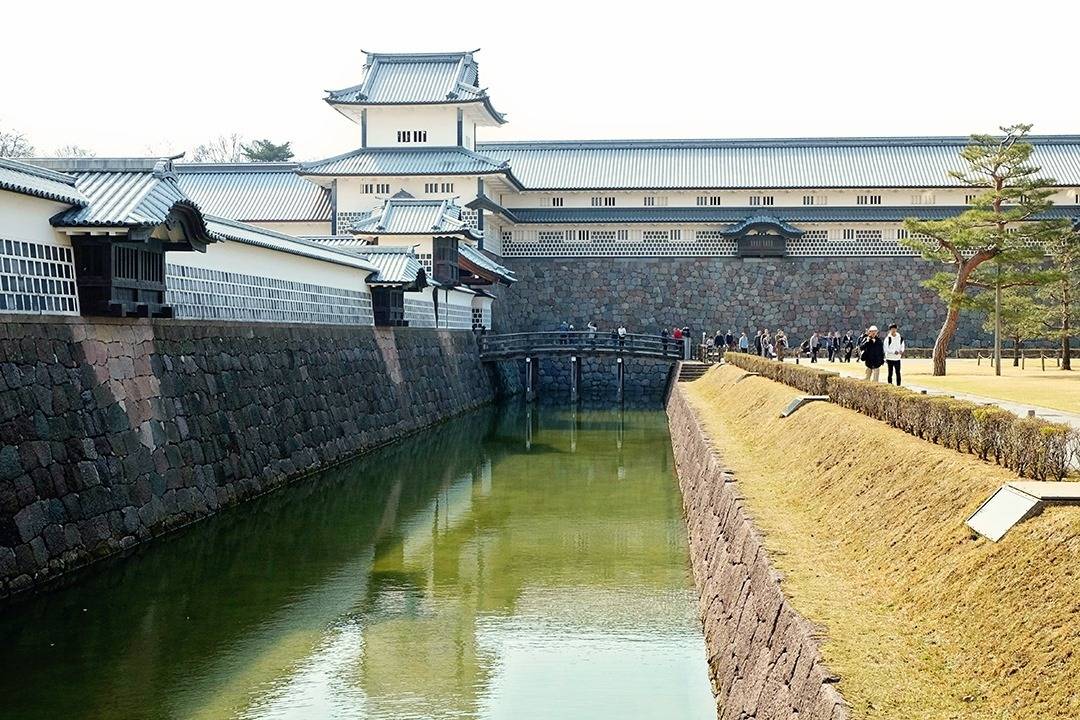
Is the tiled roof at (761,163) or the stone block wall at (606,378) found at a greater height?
the tiled roof at (761,163)

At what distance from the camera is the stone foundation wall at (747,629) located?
5781 millimetres

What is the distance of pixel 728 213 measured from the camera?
45.3 m

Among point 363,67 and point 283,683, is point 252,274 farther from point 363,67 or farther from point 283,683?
point 363,67

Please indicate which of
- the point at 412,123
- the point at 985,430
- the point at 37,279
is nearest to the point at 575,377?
the point at 412,123

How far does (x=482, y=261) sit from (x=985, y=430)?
102ft

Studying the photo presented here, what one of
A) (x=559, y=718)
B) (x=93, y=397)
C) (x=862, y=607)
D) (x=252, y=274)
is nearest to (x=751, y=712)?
(x=862, y=607)

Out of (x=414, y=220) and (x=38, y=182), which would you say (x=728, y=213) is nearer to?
(x=414, y=220)

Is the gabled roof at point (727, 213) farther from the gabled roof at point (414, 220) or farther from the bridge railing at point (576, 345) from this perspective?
the gabled roof at point (414, 220)

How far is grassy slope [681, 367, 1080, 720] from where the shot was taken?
5.06 m

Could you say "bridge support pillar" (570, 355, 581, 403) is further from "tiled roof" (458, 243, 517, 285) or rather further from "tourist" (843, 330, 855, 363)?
"tourist" (843, 330, 855, 363)

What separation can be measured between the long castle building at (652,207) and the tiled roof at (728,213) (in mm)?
75

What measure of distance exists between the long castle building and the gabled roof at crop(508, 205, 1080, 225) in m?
0.08

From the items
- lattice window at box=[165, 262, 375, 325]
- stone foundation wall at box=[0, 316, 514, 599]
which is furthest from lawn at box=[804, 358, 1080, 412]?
lattice window at box=[165, 262, 375, 325]

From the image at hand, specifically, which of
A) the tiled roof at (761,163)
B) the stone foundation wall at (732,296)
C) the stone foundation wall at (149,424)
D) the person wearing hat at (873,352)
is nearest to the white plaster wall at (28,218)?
the stone foundation wall at (149,424)
